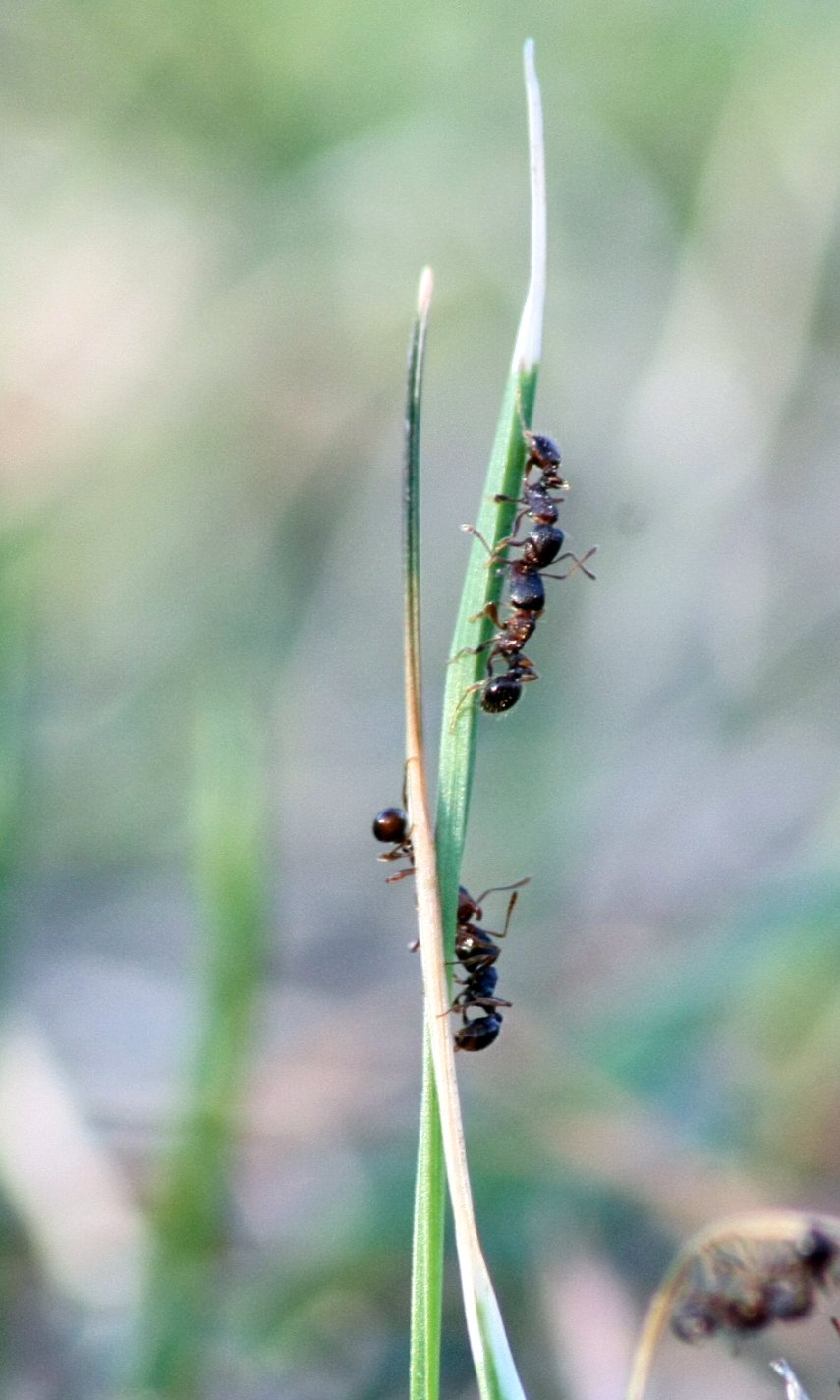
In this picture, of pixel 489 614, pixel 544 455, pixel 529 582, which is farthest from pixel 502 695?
pixel 489 614

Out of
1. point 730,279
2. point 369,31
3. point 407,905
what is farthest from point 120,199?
point 407,905

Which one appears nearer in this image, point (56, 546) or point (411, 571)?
point (411, 571)

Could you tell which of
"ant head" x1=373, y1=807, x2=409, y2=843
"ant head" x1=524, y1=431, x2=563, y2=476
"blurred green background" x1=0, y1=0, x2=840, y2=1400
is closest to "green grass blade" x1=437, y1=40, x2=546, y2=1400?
"ant head" x1=373, y1=807, x2=409, y2=843

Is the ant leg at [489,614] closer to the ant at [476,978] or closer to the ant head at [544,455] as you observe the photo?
the ant at [476,978]

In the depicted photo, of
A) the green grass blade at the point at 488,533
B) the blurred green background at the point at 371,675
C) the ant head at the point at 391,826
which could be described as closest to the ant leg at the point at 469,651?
the green grass blade at the point at 488,533

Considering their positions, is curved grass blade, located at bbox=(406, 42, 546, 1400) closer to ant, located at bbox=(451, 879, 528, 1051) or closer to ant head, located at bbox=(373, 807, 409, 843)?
ant head, located at bbox=(373, 807, 409, 843)

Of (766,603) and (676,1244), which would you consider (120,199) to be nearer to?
(766,603)

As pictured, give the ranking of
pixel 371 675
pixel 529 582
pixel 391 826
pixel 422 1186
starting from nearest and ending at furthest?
pixel 422 1186 < pixel 391 826 < pixel 529 582 < pixel 371 675

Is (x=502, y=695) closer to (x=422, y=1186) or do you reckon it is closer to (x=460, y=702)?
(x=460, y=702)
